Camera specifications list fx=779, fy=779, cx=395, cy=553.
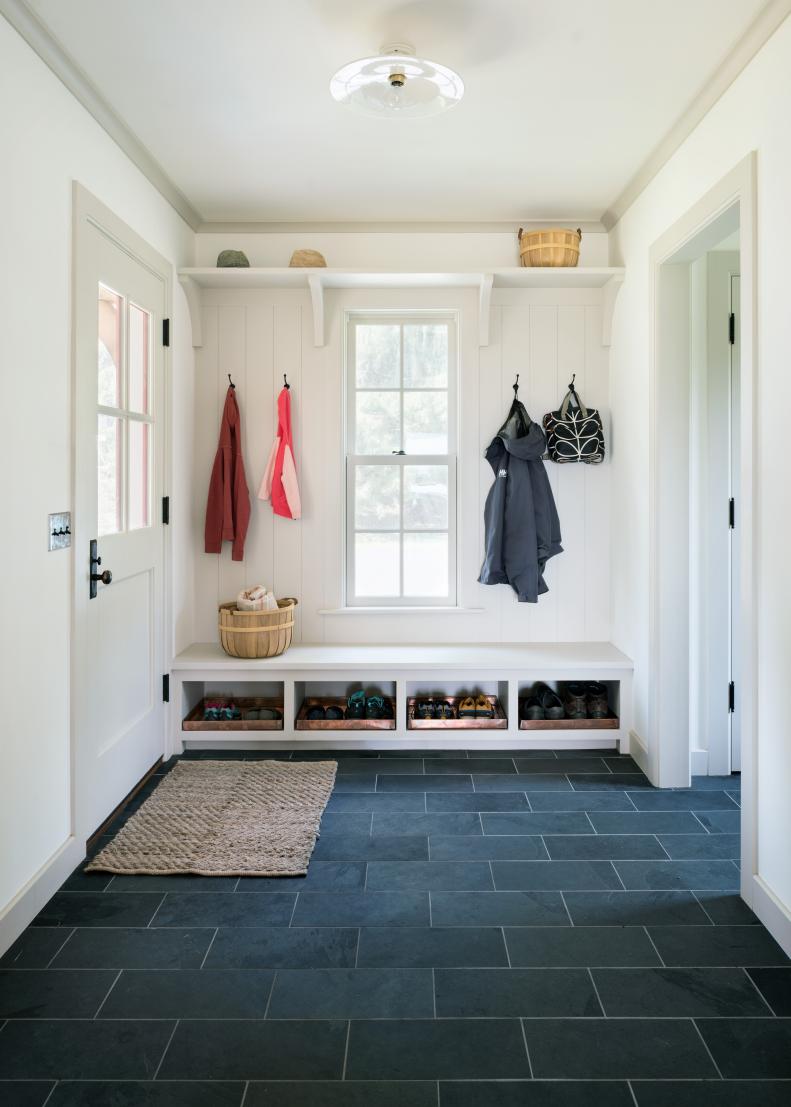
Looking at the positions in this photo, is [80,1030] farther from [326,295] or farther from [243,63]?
[326,295]

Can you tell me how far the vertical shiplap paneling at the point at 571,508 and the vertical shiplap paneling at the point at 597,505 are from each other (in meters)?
0.02

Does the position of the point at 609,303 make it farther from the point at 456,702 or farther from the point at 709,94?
the point at 456,702

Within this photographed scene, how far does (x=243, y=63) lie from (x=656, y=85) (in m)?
1.37

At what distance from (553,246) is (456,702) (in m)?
2.29

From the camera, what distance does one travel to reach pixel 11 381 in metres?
2.18

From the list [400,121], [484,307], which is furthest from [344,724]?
[400,121]

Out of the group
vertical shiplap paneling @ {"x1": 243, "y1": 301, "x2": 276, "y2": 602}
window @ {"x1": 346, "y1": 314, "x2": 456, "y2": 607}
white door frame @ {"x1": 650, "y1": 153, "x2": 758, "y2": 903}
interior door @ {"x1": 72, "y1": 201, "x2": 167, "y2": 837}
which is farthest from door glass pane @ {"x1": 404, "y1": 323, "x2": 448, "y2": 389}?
interior door @ {"x1": 72, "y1": 201, "x2": 167, "y2": 837}

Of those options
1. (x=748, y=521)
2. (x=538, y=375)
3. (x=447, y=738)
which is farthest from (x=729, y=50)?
(x=447, y=738)

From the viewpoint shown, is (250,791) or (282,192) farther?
(282,192)

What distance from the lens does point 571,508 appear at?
4.06 m

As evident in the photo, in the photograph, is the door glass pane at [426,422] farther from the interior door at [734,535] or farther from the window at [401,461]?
the interior door at [734,535]

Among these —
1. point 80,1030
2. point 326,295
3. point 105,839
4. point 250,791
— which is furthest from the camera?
point 326,295

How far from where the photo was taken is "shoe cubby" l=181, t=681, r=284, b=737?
3.71 m

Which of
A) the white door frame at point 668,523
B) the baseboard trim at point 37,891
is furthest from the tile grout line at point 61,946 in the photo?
the white door frame at point 668,523
